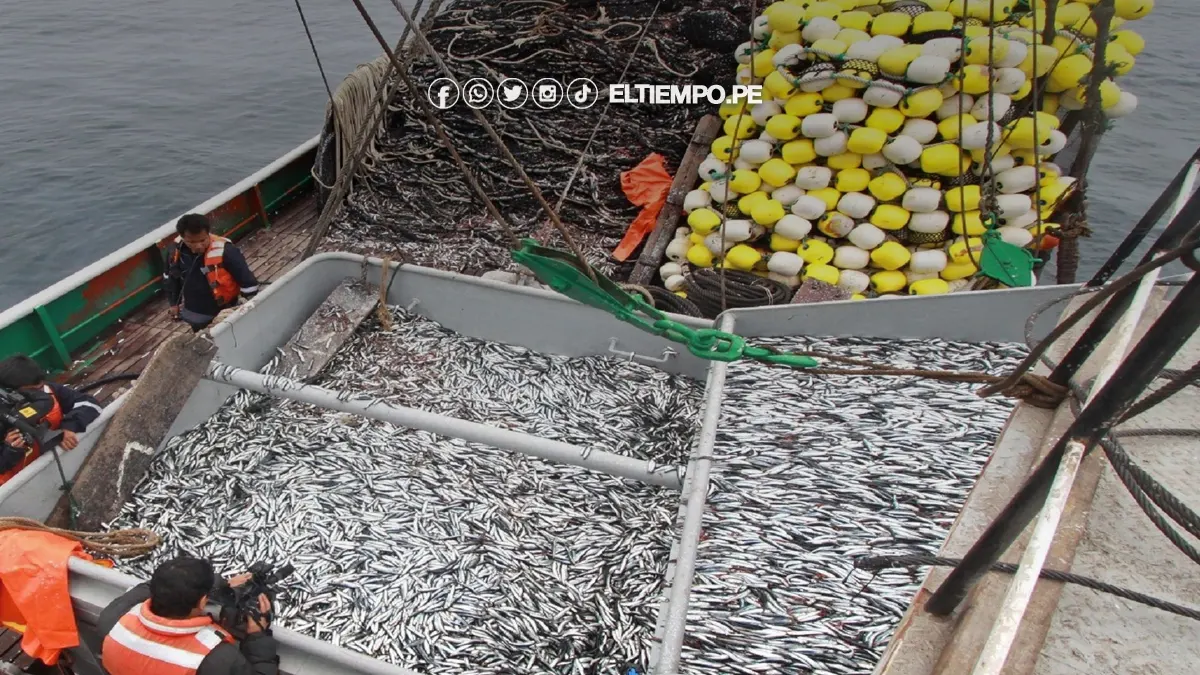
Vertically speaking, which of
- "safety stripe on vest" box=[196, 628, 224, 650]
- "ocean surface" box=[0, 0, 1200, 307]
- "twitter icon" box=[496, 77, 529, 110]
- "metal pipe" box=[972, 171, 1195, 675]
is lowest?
"ocean surface" box=[0, 0, 1200, 307]

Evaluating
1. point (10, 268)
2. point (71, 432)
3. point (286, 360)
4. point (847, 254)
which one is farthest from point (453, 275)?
point (10, 268)

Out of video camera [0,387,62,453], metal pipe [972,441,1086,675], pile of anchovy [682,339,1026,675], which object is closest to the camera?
metal pipe [972,441,1086,675]

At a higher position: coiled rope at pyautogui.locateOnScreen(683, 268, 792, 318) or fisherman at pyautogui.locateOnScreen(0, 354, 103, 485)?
fisherman at pyautogui.locateOnScreen(0, 354, 103, 485)

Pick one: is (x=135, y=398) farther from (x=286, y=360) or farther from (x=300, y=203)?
(x=300, y=203)

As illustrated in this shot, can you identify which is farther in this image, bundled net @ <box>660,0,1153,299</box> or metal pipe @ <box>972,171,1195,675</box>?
bundled net @ <box>660,0,1153,299</box>

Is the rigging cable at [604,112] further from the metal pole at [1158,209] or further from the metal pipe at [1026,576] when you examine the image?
the metal pipe at [1026,576]

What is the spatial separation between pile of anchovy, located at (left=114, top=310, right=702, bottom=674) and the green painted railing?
7.15ft

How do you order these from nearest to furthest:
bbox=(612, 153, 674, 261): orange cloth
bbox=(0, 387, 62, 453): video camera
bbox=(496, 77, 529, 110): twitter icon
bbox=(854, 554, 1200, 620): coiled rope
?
bbox=(854, 554, 1200, 620): coiled rope
bbox=(0, 387, 62, 453): video camera
bbox=(612, 153, 674, 261): orange cloth
bbox=(496, 77, 529, 110): twitter icon

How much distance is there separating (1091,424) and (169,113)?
20729mm

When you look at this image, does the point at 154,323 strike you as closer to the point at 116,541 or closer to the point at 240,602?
the point at 116,541

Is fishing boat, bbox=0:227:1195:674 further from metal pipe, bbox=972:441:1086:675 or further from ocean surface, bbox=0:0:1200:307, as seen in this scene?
ocean surface, bbox=0:0:1200:307

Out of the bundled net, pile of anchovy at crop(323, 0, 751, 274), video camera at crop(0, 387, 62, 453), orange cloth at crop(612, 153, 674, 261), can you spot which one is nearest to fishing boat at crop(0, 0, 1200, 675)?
video camera at crop(0, 387, 62, 453)

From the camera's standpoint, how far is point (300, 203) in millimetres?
9141

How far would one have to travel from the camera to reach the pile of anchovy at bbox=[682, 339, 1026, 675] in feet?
10.9
